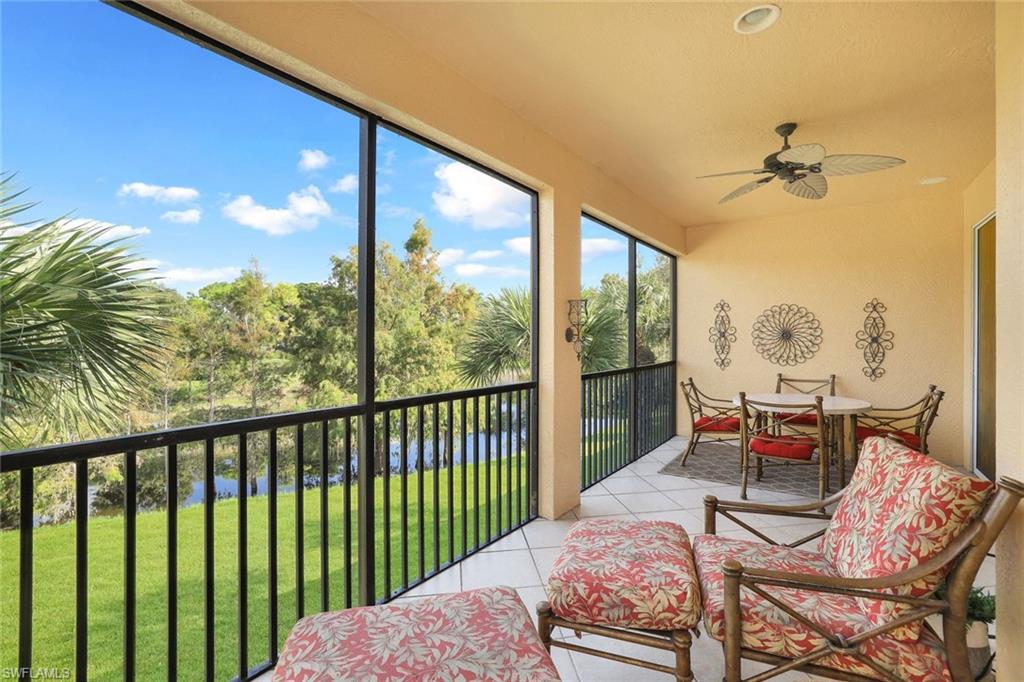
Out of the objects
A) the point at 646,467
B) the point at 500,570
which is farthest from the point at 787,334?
the point at 500,570

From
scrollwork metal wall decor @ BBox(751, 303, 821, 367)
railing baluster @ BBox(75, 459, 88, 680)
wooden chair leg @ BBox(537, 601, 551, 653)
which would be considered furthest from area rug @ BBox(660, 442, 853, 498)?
railing baluster @ BBox(75, 459, 88, 680)

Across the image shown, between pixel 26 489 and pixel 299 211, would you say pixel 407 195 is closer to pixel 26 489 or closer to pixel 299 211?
pixel 299 211

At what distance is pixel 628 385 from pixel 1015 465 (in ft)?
12.2

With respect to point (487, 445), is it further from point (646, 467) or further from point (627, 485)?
point (646, 467)

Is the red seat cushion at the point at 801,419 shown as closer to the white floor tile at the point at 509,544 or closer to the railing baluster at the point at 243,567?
the white floor tile at the point at 509,544

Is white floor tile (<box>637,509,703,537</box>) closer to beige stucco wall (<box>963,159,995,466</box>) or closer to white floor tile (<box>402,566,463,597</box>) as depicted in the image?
white floor tile (<box>402,566,463,597</box>)

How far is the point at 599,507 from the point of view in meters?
3.55

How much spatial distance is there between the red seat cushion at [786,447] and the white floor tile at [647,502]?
888 mm

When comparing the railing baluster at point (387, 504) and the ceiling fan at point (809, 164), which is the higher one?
the ceiling fan at point (809, 164)

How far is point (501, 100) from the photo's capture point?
279 cm

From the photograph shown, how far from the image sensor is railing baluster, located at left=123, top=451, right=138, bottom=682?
1443 millimetres

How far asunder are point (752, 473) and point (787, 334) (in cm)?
201

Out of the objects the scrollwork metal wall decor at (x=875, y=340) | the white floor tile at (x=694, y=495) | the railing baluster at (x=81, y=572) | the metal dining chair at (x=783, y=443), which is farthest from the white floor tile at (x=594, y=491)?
the scrollwork metal wall decor at (x=875, y=340)

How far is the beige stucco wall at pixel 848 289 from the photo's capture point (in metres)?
4.87
